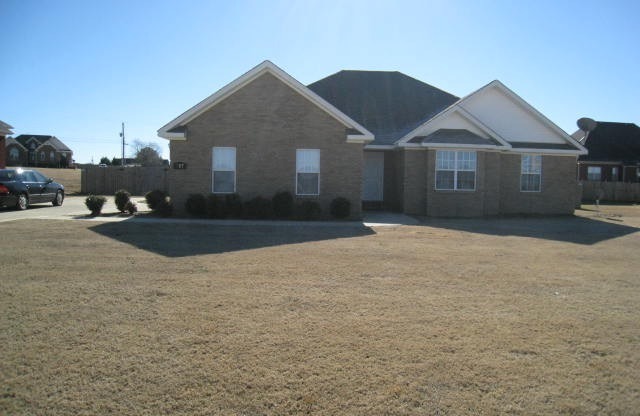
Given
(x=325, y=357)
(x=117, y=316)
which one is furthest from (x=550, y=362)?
(x=117, y=316)

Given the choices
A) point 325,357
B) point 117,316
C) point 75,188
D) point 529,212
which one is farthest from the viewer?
point 75,188

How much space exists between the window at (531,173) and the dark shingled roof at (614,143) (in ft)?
75.2

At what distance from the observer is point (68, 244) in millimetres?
10320

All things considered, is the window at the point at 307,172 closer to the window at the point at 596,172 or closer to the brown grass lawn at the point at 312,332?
the brown grass lawn at the point at 312,332

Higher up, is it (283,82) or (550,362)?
(283,82)

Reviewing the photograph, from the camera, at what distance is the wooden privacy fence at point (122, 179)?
33000mm

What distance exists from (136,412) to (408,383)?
2261 millimetres

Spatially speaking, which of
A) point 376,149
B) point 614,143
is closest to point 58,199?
point 376,149

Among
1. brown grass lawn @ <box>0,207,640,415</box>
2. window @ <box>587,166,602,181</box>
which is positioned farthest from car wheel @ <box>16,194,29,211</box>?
window @ <box>587,166,602,181</box>

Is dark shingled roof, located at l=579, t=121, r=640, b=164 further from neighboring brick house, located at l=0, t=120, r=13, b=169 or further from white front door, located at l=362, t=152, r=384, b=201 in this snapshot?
neighboring brick house, located at l=0, t=120, r=13, b=169

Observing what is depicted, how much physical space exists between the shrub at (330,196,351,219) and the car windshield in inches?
520

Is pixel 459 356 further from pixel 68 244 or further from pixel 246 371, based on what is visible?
pixel 68 244

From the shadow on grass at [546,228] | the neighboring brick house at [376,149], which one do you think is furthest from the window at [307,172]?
the shadow on grass at [546,228]

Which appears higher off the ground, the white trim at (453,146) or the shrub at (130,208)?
the white trim at (453,146)
